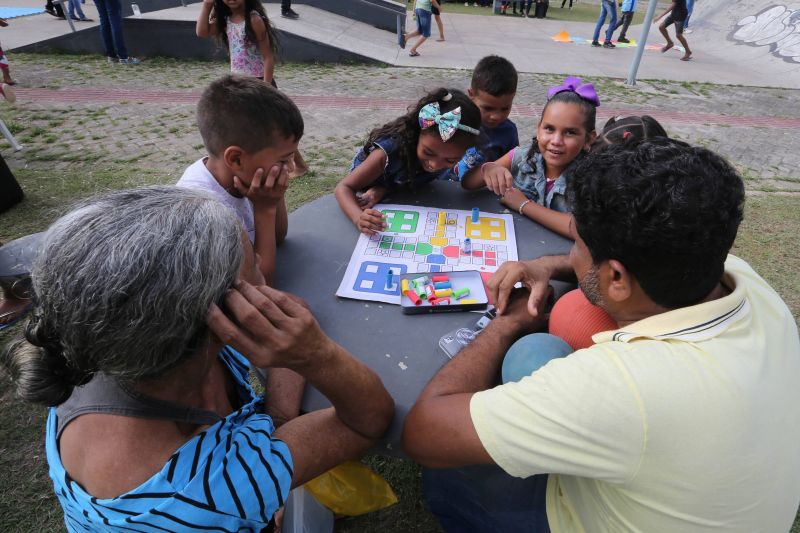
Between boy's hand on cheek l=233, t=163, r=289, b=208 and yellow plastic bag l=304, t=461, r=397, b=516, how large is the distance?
1.06m

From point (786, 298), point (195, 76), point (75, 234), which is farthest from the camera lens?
point (195, 76)

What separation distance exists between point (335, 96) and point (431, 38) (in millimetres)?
5739

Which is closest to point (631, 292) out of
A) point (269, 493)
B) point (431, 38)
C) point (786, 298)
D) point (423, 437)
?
point (423, 437)

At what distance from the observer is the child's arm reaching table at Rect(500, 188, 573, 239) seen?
6.73 feet

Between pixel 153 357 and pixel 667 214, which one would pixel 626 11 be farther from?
pixel 153 357

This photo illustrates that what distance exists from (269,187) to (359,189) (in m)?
0.65

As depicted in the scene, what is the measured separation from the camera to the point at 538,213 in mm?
2143

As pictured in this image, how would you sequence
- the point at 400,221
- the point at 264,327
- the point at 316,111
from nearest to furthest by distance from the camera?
1. the point at 264,327
2. the point at 400,221
3. the point at 316,111

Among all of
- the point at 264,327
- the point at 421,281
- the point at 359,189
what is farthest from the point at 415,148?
the point at 264,327

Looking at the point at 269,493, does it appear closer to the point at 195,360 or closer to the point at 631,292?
the point at 195,360

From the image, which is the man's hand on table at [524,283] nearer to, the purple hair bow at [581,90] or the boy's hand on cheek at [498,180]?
the boy's hand on cheek at [498,180]

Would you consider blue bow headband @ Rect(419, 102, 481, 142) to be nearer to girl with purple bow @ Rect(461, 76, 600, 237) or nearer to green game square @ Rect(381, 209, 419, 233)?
girl with purple bow @ Rect(461, 76, 600, 237)

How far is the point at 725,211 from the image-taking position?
985 millimetres

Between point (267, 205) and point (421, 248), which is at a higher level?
point (267, 205)
